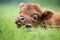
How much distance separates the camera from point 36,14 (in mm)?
1527

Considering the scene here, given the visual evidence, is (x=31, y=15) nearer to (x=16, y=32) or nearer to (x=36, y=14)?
(x=36, y=14)

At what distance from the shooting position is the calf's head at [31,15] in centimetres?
147

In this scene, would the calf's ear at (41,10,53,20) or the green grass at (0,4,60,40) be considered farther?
the calf's ear at (41,10,53,20)

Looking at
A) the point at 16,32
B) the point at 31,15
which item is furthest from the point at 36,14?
the point at 16,32

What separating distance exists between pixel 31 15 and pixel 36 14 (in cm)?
3

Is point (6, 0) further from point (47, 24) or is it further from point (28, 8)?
point (47, 24)

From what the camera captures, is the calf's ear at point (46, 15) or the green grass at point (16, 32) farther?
the calf's ear at point (46, 15)

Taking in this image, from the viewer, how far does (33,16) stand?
1507 millimetres

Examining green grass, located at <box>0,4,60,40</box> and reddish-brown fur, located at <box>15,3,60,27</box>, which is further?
reddish-brown fur, located at <box>15,3,60,27</box>

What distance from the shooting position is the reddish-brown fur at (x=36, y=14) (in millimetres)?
1493

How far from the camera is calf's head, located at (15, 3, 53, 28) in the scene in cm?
147

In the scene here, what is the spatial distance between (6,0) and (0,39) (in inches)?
8.5

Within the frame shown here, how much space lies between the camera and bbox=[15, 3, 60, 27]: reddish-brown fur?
4.90 feet

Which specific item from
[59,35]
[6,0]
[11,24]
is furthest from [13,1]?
[59,35]
